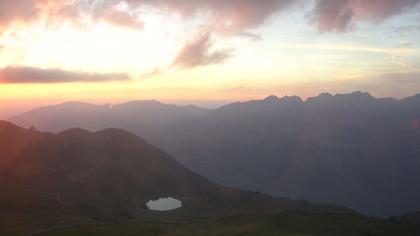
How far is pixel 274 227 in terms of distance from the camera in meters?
82.5

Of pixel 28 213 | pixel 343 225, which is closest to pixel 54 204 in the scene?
pixel 28 213

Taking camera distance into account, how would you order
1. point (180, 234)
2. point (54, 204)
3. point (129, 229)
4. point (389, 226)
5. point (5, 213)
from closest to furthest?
point (180, 234) → point (129, 229) → point (389, 226) → point (5, 213) → point (54, 204)

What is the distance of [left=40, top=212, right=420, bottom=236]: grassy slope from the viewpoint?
75.3 m

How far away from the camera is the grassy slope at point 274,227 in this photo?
7531 centimetres

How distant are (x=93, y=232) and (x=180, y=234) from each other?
47.2 ft

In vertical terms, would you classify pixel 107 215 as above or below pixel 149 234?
below

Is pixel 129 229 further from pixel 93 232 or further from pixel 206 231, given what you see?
pixel 206 231

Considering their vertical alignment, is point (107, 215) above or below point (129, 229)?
below

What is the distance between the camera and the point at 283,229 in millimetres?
81688

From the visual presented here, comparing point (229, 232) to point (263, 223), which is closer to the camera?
point (229, 232)

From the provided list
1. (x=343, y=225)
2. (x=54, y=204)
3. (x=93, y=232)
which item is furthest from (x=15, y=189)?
(x=343, y=225)

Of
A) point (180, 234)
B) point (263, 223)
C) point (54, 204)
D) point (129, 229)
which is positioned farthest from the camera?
point (54, 204)

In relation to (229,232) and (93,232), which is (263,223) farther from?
(93,232)

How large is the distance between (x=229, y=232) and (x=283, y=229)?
12267 millimetres
